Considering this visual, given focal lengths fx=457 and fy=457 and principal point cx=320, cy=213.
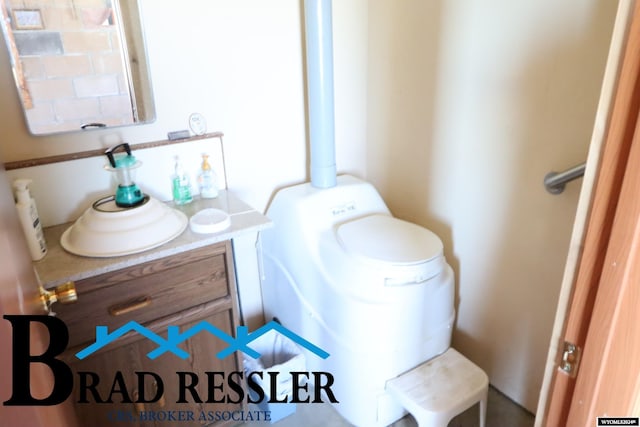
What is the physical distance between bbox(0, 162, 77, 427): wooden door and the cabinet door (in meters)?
0.52

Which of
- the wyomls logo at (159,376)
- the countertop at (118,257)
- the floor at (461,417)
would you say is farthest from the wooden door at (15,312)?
the floor at (461,417)

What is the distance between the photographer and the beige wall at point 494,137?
1332 millimetres

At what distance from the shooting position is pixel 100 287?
1.25 metres

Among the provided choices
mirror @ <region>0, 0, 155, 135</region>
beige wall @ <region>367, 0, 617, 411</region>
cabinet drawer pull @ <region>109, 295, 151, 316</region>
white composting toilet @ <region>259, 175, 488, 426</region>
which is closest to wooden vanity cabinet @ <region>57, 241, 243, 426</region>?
cabinet drawer pull @ <region>109, 295, 151, 316</region>

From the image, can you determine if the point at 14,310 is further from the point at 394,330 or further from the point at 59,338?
the point at 394,330

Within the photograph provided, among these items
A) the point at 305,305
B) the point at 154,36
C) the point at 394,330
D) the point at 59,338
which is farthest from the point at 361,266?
the point at 154,36

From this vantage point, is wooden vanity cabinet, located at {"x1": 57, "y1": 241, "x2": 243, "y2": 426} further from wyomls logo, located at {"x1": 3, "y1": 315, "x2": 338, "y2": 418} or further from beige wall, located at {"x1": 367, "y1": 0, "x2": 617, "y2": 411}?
beige wall, located at {"x1": 367, "y1": 0, "x2": 617, "y2": 411}

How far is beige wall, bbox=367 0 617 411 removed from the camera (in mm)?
1332

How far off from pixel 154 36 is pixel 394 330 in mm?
1252

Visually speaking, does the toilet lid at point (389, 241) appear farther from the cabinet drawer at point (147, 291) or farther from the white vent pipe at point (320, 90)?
the cabinet drawer at point (147, 291)

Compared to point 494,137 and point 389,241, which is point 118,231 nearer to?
point 389,241

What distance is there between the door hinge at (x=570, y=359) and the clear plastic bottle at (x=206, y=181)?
4.19ft

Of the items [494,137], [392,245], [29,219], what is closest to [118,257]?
[29,219]

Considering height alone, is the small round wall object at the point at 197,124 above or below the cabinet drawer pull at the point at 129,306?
above
